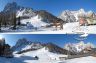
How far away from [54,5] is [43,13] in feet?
0.49

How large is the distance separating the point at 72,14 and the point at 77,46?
1.16 feet

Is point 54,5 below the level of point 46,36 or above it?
above

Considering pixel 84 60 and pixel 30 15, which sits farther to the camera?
pixel 30 15

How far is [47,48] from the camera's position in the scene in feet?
10.0

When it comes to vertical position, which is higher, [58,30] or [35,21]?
[35,21]

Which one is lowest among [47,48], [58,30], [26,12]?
[47,48]

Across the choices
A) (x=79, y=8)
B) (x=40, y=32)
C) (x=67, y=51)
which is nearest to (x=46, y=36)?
(x=40, y=32)

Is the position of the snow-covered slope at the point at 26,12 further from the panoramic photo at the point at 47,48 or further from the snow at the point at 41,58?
the snow at the point at 41,58

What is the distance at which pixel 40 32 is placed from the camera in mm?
3029

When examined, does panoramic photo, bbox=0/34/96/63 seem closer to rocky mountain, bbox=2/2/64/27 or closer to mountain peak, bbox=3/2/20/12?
rocky mountain, bbox=2/2/64/27

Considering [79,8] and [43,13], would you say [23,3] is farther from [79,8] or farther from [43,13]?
[79,8]

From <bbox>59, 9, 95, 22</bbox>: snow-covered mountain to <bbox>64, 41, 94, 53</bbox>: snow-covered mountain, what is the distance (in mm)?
269

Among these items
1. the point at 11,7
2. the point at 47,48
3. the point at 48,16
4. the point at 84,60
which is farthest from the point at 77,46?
the point at 11,7

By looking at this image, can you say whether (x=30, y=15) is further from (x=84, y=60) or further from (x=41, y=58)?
(x=84, y=60)
